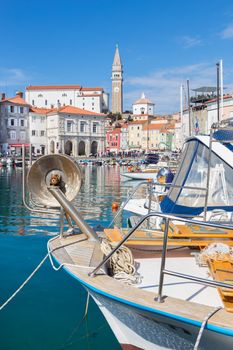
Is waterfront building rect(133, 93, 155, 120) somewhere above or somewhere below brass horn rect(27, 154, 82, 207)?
above

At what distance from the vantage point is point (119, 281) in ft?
14.3

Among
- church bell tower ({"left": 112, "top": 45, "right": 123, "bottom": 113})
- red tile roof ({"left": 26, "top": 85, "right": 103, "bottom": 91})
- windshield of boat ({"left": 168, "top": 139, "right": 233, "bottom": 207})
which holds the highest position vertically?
church bell tower ({"left": 112, "top": 45, "right": 123, "bottom": 113})

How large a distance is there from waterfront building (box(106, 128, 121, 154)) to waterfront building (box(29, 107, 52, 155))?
2488 cm

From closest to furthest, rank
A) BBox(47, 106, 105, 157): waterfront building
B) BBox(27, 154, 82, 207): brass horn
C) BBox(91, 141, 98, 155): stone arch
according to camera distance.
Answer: BBox(27, 154, 82, 207): brass horn, BBox(47, 106, 105, 157): waterfront building, BBox(91, 141, 98, 155): stone arch

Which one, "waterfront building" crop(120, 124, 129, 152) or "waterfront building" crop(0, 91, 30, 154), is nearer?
"waterfront building" crop(0, 91, 30, 154)

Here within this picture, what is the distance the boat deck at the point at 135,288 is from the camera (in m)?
3.59

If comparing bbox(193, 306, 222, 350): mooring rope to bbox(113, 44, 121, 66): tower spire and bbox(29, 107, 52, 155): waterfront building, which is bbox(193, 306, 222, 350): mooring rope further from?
bbox(113, 44, 121, 66): tower spire

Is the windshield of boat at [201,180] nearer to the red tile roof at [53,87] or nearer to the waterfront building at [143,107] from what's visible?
the red tile roof at [53,87]

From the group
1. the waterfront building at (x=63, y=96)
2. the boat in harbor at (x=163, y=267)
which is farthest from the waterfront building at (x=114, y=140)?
the boat in harbor at (x=163, y=267)

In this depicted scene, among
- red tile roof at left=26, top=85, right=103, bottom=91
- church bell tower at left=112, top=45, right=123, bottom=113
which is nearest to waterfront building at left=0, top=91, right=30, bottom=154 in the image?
red tile roof at left=26, top=85, right=103, bottom=91

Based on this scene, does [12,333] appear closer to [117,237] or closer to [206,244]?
[117,237]

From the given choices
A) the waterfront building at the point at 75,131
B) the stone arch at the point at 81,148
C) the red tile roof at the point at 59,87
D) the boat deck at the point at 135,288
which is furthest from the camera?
the red tile roof at the point at 59,87

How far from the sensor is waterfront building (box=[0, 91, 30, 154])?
8912cm

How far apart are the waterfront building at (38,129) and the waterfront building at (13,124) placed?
A: 6.22 ft
